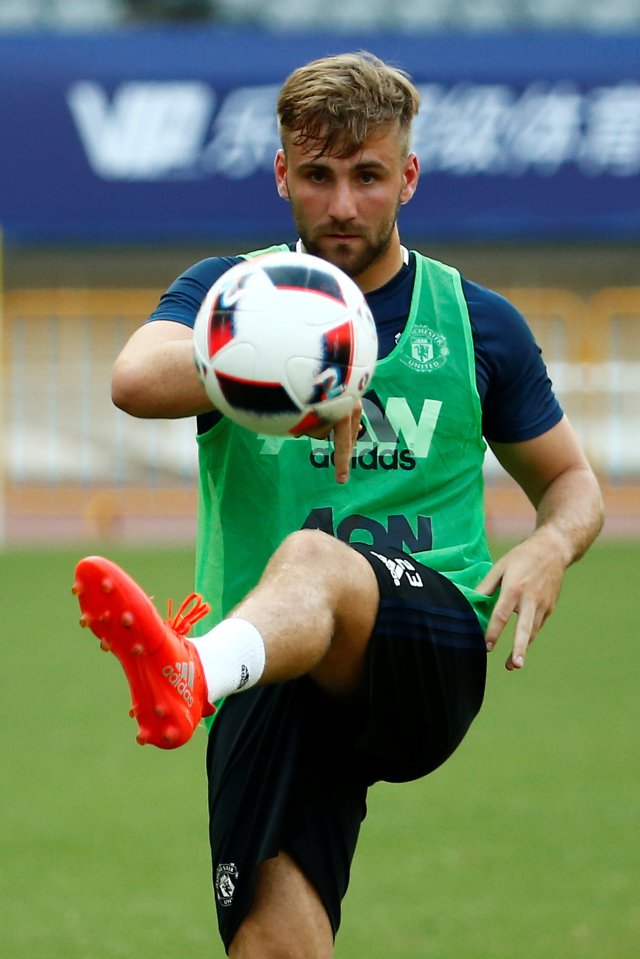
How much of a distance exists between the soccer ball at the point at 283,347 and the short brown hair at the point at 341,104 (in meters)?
0.54

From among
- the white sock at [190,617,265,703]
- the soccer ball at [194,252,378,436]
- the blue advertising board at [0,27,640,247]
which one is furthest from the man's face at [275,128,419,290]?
the blue advertising board at [0,27,640,247]

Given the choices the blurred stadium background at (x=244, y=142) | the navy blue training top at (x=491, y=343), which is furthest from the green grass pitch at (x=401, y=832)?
the blurred stadium background at (x=244, y=142)

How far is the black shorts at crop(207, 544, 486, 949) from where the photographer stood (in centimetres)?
367

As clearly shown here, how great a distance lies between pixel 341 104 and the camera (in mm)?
3660

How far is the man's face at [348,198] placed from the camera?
368 centimetres

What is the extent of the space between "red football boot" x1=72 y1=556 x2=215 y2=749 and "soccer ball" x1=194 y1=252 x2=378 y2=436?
1.31 ft

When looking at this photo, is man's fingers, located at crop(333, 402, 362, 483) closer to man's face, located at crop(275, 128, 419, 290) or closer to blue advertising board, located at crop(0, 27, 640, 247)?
man's face, located at crop(275, 128, 419, 290)

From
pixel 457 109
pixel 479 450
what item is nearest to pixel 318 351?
pixel 479 450

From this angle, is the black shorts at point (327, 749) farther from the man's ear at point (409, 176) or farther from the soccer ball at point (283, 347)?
the man's ear at point (409, 176)

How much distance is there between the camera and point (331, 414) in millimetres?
3168

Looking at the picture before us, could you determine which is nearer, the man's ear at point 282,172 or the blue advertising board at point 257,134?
the man's ear at point 282,172

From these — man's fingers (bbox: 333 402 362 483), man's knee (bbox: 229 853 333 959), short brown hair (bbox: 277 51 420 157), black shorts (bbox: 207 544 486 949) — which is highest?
short brown hair (bbox: 277 51 420 157)

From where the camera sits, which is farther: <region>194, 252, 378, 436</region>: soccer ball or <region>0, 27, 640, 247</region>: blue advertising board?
<region>0, 27, 640, 247</region>: blue advertising board

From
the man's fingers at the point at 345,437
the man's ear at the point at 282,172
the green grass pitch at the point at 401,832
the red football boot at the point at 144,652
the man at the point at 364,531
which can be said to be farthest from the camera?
the green grass pitch at the point at 401,832
